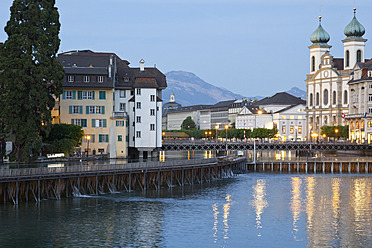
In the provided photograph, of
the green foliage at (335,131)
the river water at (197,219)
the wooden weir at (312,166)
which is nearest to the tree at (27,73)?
the river water at (197,219)

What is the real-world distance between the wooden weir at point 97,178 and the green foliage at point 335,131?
301 ft

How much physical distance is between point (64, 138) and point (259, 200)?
120ft

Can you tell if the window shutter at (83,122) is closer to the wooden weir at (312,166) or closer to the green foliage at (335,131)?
the wooden weir at (312,166)

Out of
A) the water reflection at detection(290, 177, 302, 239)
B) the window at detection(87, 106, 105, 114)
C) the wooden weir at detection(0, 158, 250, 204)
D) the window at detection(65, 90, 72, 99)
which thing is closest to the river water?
the water reflection at detection(290, 177, 302, 239)

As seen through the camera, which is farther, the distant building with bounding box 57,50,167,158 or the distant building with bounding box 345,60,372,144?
the distant building with bounding box 345,60,372,144

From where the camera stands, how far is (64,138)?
100875 mm

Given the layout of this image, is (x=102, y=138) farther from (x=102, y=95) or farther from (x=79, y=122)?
(x=102, y=95)

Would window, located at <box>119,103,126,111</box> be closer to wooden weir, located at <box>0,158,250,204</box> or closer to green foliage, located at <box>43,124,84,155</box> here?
green foliage, located at <box>43,124,84,155</box>

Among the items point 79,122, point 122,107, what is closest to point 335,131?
point 122,107

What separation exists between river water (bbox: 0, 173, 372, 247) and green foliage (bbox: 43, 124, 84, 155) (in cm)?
2229

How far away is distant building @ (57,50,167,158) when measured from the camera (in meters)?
113

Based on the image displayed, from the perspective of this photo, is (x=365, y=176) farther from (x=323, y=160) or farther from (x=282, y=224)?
(x=282, y=224)

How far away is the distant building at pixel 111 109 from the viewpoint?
11256 centimetres

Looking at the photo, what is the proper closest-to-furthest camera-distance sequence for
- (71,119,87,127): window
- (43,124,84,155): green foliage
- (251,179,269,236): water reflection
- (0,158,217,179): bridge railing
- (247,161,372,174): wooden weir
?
1. (251,179,269,236): water reflection
2. (0,158,217,179): bridge railing
3. (43,124,84,155): green foliage
4. (71,119,87,127): window
5. (247,161,372,174): wooden weir
